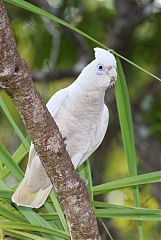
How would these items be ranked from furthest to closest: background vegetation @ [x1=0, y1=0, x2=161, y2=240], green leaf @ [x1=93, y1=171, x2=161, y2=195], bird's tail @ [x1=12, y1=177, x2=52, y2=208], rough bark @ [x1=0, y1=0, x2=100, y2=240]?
background vegetation @ [x1=0, y1=0, x2=161, y2=240] < bird's tail @ [x1=12, y1=177, x2=52, y2=208] < green leaf @ [x1=93, y1=171, x2=161, y2=195] < rough bark @ [x1=0, y1=0, x2=100, y2=240]

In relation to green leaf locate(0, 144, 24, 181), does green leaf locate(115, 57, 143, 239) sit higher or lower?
higher

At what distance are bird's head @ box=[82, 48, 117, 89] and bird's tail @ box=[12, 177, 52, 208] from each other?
0.28 meters

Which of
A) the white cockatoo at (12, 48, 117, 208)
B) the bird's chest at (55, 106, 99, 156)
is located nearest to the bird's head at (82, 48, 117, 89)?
the white cockatoo at (12, 48, 117, 208)

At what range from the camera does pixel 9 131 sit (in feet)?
10.8

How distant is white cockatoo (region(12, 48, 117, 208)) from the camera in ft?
4.74

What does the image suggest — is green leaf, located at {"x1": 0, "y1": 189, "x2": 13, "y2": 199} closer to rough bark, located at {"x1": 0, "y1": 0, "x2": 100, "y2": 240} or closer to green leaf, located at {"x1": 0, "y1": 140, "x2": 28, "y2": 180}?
green leaf, located at {"x1": 0, "y1": 140, "x2": 28, "y2": 180}

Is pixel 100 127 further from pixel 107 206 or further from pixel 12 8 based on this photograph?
pixel 12 8

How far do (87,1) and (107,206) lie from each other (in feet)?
6.03

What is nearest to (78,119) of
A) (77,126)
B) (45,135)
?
(77,126)

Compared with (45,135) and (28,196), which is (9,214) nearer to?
(28,196)

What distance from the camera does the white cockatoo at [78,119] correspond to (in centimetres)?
144

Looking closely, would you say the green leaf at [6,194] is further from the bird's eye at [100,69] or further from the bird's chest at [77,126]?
the bird's eye at [100,69]

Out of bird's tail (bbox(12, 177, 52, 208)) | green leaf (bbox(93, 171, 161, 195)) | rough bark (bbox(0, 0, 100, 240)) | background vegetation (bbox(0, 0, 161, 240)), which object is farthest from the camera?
background vegetation (bbox(0, 0, 161, 240))

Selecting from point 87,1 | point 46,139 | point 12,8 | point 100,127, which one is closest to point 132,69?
point 87,1
